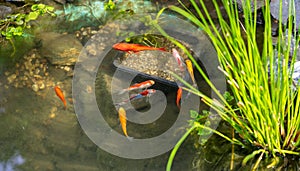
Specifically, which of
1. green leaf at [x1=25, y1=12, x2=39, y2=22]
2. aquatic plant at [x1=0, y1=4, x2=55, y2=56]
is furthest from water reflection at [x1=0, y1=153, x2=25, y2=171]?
green leaf at [x1=25, y1=12, x2=39, y2=22]

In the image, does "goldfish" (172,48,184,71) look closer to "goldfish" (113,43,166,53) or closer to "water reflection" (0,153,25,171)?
"goldfish" (113,43,166,53)

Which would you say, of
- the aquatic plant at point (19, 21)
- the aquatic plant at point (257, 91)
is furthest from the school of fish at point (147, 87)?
the aquatic plant at point (19, 21)

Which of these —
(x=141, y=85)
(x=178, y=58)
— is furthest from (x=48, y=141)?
(x=178, y=58)

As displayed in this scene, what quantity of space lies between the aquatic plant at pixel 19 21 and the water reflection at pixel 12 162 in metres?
0.85

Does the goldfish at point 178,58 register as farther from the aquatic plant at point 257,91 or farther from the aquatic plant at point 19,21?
the aquatic plant at point 19,21

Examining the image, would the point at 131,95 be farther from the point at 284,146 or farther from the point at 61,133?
the point at 284,146

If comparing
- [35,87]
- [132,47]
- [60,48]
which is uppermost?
[132,47]

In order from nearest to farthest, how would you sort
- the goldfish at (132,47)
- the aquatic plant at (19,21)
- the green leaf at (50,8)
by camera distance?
the goldfish at (132,47)
the aquatic plant at (19,21)
the green leaf at (50,8)

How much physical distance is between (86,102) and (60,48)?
48 centimetres

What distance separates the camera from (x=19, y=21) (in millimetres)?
2957

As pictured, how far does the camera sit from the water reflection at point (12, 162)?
2205mm

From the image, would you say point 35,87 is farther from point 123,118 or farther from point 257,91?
point 257,91

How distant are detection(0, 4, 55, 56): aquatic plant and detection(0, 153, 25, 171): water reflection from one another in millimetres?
855

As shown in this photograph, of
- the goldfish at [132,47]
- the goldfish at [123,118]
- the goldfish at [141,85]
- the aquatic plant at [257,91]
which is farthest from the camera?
the goldfish at [132,47]
